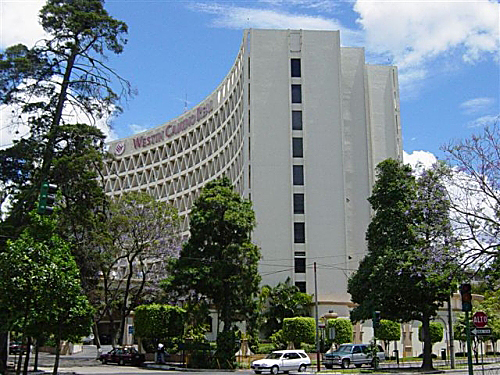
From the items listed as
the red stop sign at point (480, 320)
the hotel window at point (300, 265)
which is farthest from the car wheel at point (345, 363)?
the red stop sign at point (480, 320)

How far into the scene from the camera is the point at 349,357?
43406 mm

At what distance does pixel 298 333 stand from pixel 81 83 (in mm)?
27587

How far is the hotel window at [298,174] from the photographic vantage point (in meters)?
62.2

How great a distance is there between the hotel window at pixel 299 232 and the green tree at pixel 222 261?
17914 mm

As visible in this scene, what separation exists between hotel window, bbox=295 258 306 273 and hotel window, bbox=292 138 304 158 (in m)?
10.3

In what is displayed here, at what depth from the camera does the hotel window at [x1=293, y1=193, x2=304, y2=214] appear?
A: 6155 cm

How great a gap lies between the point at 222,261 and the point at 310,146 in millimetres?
24236

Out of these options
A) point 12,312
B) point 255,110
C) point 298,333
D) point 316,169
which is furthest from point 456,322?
point 12,312

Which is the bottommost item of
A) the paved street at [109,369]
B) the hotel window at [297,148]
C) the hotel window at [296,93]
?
the paved street at [109,369]

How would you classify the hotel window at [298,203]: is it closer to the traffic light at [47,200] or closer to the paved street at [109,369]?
the paved street at [109,369]

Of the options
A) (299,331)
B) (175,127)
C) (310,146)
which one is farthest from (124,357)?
(175,127)

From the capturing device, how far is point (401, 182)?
130 ft

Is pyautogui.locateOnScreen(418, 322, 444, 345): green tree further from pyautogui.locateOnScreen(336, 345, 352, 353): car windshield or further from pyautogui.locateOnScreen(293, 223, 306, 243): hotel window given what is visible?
pyautogui.locateOnScreen(293, 223, 306, 243): hotel window

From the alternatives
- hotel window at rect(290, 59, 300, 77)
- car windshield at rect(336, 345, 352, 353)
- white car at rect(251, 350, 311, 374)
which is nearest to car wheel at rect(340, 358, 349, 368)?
car windshield at rect(336, 345, 352, 353)
